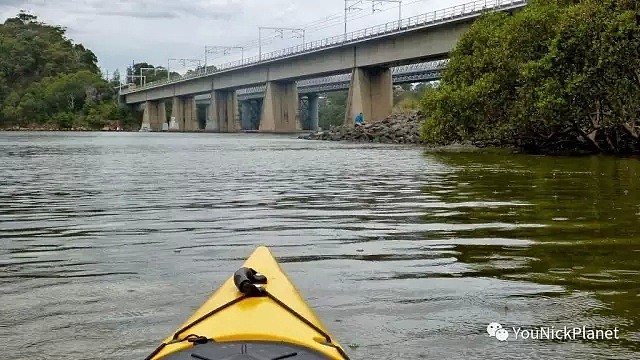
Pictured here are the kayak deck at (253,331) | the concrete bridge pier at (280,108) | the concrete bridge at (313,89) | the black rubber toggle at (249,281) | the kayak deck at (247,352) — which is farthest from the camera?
the concrete bridge pier at (280,108)

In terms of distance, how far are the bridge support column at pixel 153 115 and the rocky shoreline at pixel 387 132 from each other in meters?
76.4

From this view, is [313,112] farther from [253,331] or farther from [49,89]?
[253,331]

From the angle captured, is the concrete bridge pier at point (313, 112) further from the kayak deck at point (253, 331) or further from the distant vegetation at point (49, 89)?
the kayak deck at point (253, 331)

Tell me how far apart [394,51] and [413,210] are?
1972 inches

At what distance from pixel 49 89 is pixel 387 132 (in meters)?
98.5

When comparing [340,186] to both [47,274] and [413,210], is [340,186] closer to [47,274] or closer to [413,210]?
[413,210]

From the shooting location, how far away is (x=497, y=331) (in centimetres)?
493

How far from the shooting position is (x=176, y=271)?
22.6ft

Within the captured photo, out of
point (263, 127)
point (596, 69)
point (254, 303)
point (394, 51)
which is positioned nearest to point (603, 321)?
point (254, 303)

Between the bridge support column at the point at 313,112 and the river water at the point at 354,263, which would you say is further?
the bridge support column at the point at 313,112

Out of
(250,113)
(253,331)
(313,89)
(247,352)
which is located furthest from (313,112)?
(247,352)

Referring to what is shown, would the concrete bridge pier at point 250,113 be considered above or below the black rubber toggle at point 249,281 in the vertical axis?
above

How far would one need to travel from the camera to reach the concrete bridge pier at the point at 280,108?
89.0m

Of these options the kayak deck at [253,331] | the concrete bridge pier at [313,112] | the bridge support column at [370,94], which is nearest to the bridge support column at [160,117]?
the concrete bridge pier at [313,112]
